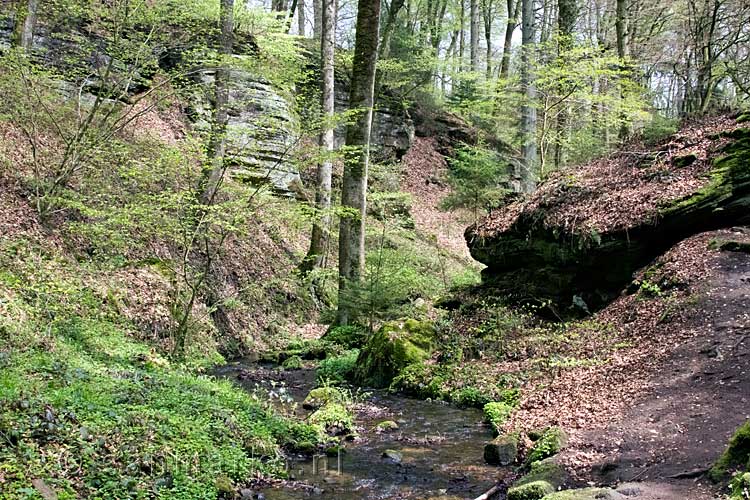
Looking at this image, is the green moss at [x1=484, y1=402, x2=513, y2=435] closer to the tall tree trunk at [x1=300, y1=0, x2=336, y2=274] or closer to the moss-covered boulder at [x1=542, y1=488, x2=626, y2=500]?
the moss-covered boulder at [x1=542, y1=488, x2=626, y2=500]

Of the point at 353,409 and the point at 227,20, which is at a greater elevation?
the point at 227,20

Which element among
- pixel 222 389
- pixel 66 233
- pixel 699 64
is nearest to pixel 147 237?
pixel 66 233

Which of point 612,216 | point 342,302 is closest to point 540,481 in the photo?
point 612,216

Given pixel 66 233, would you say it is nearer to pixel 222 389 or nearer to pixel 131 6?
pixel 131 6

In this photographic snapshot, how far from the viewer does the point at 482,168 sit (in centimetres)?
1570

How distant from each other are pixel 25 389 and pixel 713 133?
37.4 ft

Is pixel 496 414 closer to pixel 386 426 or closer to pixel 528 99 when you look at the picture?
pixel 386 426

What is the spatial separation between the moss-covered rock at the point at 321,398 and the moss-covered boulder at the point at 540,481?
374 centimetres

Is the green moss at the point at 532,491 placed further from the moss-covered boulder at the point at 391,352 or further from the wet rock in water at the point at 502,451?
the moss-covered boulder at the point at 391,352

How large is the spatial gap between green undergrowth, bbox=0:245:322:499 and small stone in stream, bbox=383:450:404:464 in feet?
3.10

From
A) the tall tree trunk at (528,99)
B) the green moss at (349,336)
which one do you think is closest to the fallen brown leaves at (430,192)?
the tall tree trunk at (528,99)

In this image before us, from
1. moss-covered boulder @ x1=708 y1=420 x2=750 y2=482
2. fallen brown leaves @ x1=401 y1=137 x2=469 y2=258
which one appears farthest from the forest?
fallen brown leaves @ x1=401 y1=137 x2=469 y2=258

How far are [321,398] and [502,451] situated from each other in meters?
3.34

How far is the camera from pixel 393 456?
6695 mm
